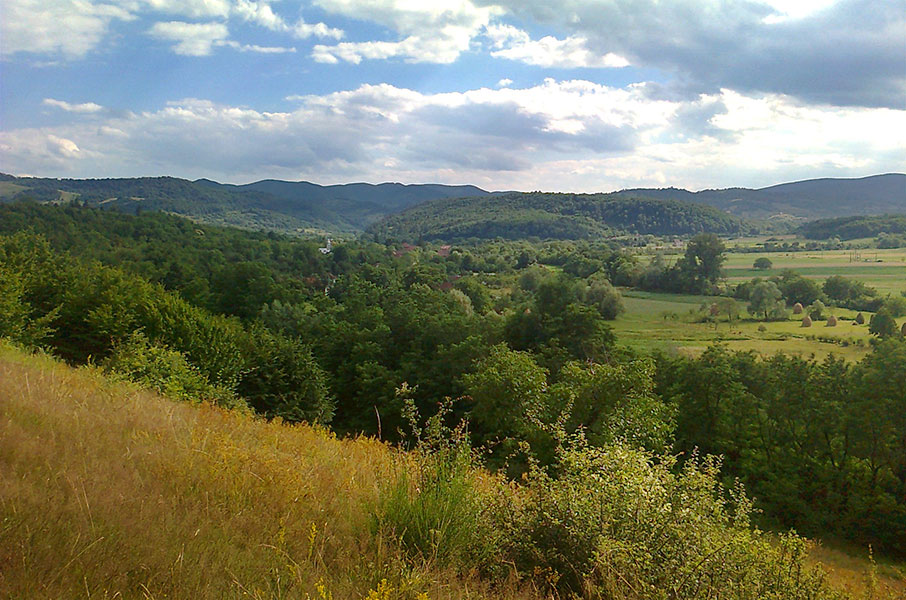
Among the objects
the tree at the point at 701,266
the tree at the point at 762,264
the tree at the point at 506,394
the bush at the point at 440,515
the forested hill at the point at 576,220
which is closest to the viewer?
the bush at the point at 440,515

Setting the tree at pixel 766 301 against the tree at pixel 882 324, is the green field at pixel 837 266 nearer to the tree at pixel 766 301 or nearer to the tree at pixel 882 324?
the tree at pixel 766 301

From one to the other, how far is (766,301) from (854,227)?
54431 millimetres

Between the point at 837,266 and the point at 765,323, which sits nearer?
the point at 765,323

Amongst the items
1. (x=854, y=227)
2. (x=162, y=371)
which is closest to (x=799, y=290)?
(x=854, y=227)

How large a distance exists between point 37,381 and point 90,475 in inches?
162

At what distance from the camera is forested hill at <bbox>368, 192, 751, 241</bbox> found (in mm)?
131000

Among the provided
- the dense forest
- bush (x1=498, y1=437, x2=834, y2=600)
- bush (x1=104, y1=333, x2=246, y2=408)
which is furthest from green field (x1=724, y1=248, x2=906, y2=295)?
bush (x1=498, y1=437, x2=834, y2=600)

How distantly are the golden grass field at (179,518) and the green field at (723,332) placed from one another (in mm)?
33721

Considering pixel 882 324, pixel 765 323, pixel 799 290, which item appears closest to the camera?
pixel 882 324

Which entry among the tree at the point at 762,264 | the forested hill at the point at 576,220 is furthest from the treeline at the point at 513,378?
the forested hill at the point at 576,220

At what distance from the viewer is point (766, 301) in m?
50.5

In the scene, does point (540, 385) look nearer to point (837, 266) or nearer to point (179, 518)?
point (179, 518)

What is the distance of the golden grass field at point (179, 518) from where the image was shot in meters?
2.67

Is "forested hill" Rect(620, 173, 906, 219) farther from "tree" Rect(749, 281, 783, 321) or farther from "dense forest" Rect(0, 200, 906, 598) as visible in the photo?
"dense forest" Rect(0, 200, 906, 598)
